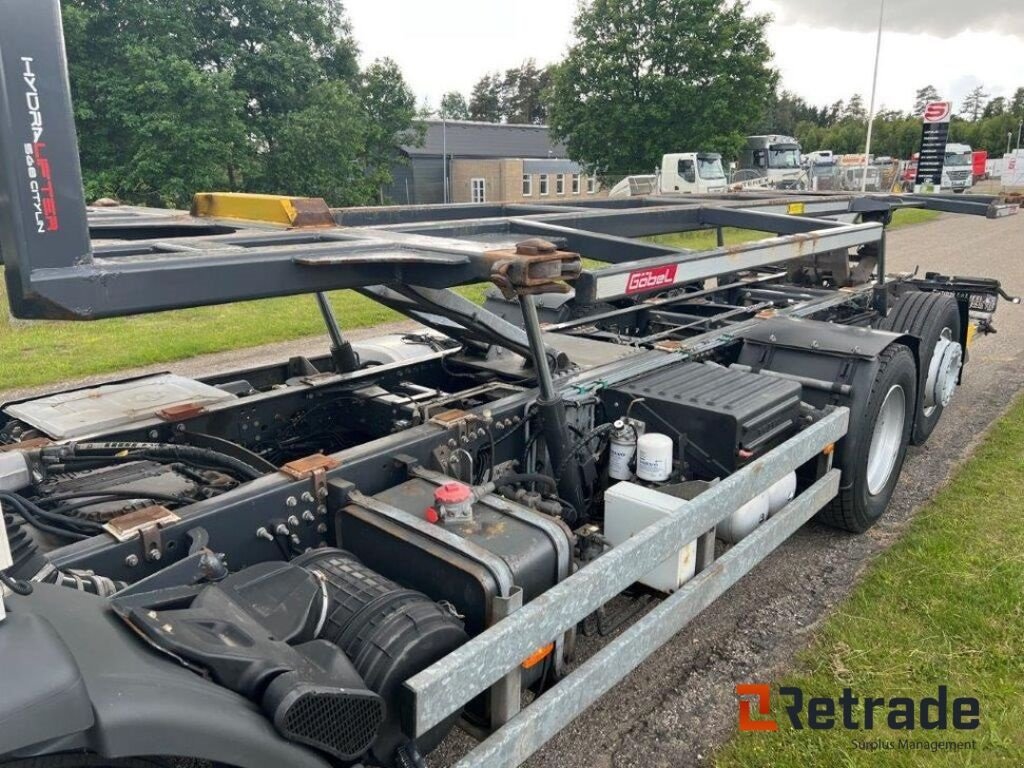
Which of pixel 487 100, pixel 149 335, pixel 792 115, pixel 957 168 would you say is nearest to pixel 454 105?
pixel 487 100

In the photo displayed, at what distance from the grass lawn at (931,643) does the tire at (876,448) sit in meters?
0.25

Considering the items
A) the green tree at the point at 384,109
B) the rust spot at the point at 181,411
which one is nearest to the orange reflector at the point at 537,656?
the rust spot at the point at 181,411

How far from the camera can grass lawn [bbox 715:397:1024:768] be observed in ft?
9.80

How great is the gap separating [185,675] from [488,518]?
1.18m

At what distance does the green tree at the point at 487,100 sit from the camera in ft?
278

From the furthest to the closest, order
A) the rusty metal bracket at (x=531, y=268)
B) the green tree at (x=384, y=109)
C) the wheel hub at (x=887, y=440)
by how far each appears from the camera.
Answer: the green tree at (x=384, y=109) < the wheel hub at (x=887, y=440) < the rusty metal bracket at (x=531, y=268)

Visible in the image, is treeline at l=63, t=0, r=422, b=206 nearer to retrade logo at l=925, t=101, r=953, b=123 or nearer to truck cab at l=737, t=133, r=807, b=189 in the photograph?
truck cab at l=737, t=133, r=807, b=189

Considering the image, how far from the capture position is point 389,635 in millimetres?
2203

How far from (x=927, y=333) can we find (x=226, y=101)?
76.3 ft

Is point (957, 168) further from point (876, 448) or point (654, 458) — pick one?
point (654, 458)

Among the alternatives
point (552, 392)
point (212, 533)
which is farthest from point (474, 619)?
point (552, 392)

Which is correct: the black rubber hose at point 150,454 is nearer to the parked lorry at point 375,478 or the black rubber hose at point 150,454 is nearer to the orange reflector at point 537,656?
the parked lorry at point 375,478

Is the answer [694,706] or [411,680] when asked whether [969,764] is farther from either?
[411,680]

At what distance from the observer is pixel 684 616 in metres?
2.98
